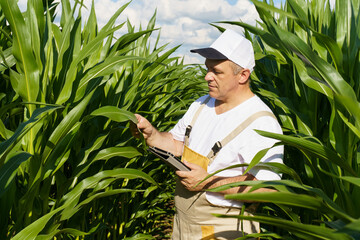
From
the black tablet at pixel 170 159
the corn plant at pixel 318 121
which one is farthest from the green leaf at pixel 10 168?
the black tablet at pixel 170 159

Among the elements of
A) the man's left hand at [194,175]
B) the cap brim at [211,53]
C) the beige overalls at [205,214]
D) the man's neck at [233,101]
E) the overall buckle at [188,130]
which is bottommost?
the beige overalls at [205,214]

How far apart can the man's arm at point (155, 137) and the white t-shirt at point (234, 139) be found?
0.56 ft

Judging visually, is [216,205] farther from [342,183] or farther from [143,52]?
[143,52]

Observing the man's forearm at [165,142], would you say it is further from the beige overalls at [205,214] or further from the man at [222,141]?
the beige overalls at [205,214]

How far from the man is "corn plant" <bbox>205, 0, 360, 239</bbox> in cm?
16

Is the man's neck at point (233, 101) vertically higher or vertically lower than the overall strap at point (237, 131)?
higher

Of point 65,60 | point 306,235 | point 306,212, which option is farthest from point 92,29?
point 306,235

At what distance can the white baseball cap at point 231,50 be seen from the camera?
1548mm

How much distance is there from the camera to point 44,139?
114cm

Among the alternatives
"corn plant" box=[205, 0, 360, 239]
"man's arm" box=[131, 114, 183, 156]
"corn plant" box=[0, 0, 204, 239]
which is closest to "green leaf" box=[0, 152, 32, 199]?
"corn plant" box=[0, 0, 204, 239]

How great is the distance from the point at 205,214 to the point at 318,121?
23.4 inches

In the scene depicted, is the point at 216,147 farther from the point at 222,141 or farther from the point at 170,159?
the point at 170,159

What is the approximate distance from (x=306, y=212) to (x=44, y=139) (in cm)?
104

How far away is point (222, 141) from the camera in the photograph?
4.97 feet
